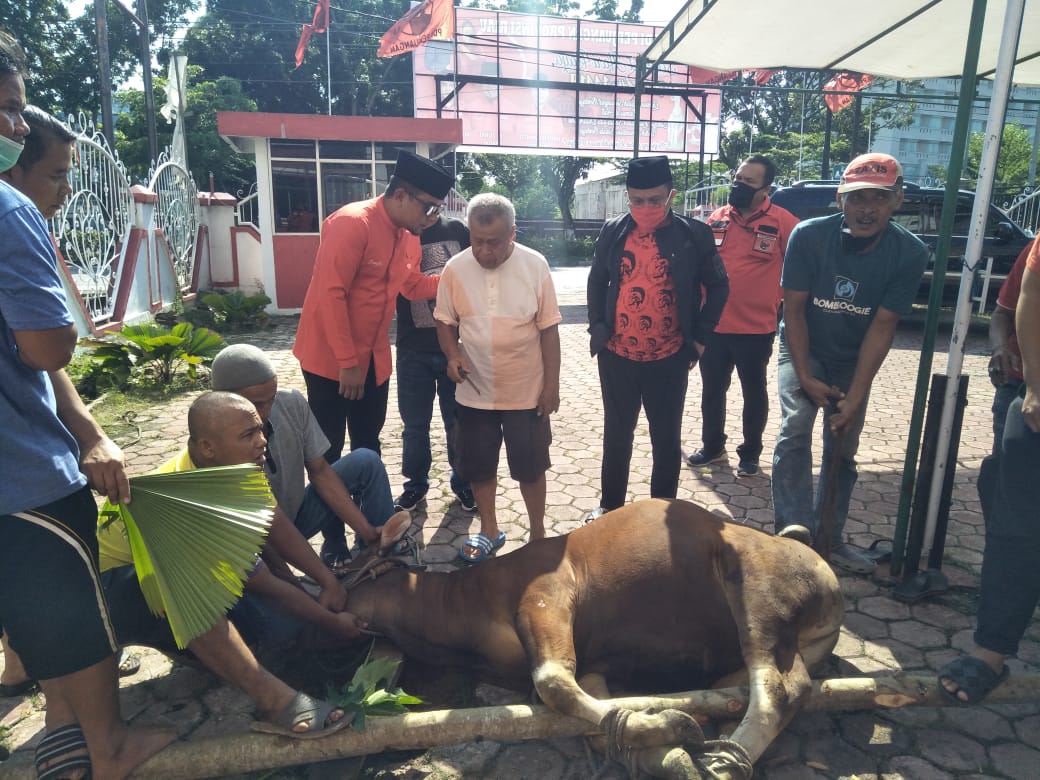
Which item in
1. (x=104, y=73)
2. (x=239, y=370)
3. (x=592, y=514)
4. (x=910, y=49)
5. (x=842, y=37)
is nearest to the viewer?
(x=239, y=370)

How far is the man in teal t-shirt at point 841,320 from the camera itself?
3.43 meters

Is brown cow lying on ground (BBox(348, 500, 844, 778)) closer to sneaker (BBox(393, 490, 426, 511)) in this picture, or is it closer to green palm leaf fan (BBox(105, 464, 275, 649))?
green palm leaf fan (BBox(105, 464, 275, 649))

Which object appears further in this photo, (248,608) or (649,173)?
(649,173)

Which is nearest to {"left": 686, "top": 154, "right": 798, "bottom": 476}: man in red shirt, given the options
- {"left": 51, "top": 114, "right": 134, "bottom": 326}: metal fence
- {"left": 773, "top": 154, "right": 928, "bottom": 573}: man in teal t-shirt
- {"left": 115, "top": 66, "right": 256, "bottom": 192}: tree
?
{"left": 773, "top": 154, "right": 928, "bottom": 573}: man in teal t-shirt

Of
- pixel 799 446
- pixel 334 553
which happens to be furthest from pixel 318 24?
pixel 799 446

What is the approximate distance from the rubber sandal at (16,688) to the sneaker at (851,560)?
3539 mm

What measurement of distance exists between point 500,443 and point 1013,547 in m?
2.19

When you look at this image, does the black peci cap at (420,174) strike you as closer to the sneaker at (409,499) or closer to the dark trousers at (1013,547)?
the sneaker at (409,499)

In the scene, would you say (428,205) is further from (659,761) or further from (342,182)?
(342,182)

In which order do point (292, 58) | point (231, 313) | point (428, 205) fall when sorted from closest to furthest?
point (428, 205)
point (231, 313)
point (292, 58)

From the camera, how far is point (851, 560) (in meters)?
3.65

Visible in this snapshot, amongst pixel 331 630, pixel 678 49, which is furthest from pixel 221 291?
pixel 331 630

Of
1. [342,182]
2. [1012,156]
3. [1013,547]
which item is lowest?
[1013,547]

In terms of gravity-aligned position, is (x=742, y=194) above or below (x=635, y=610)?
above
